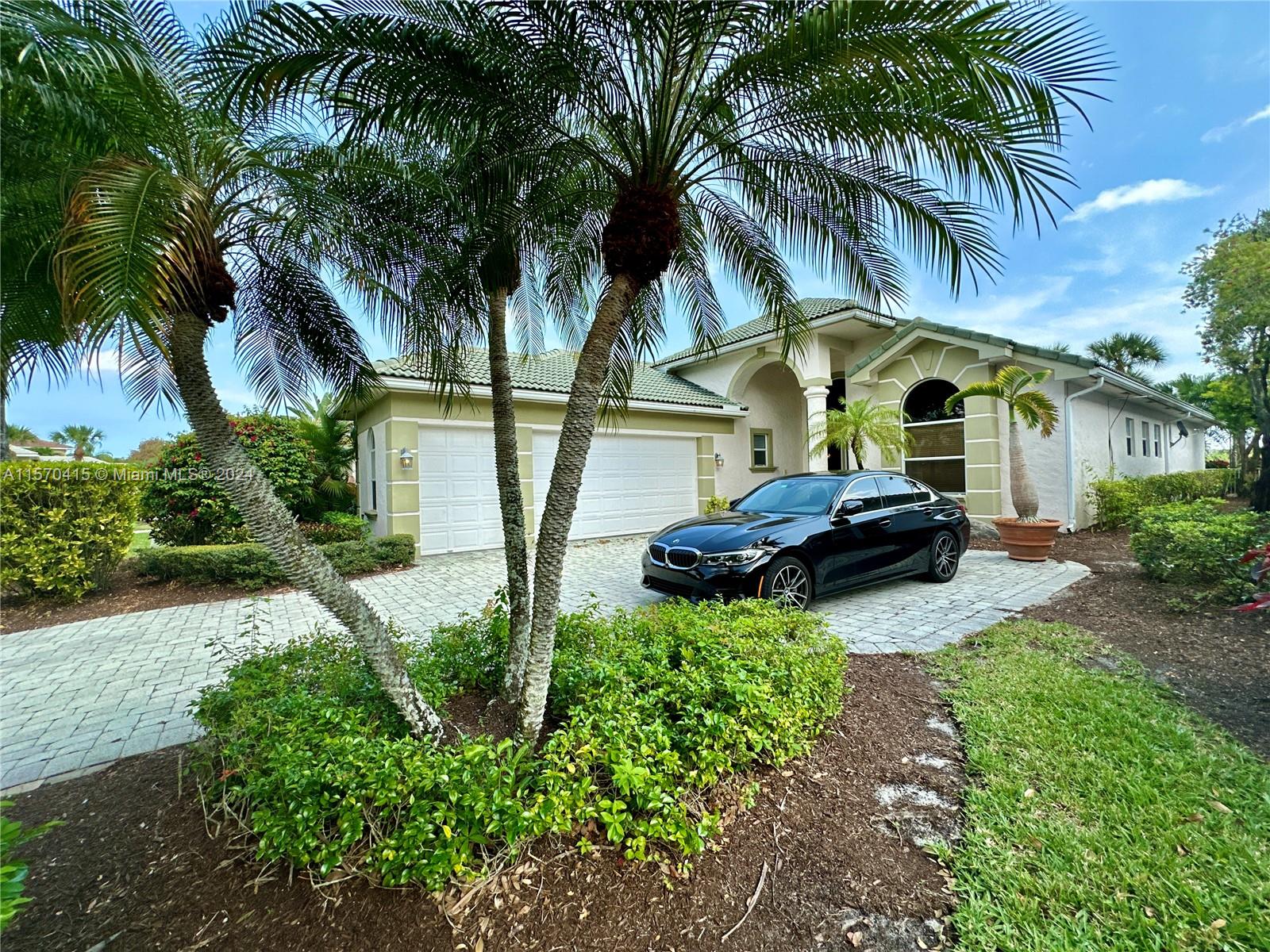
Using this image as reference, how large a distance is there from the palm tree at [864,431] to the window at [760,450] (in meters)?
3.58

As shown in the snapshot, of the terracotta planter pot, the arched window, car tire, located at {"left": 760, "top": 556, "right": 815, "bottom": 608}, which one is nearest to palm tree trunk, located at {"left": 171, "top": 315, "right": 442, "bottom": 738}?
car tire, located at {"left": 760, "top": 556, "right": 815, "bottom": 608}

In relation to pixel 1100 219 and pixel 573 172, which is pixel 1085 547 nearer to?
pixel 1100 219

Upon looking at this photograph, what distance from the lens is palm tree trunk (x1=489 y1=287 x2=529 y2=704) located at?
10.0 ft

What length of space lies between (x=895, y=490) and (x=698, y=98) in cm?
543

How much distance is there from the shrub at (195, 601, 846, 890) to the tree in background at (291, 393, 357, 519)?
324 inches

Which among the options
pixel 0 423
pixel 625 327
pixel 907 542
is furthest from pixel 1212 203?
pixel 0 423

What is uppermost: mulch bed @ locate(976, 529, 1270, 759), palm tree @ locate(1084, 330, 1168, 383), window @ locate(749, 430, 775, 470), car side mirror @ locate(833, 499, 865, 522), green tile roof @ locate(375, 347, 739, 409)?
palm tree @ locate(1084, 330, 1168, 383)

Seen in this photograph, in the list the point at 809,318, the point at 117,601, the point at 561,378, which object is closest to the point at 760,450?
the point at 809,318

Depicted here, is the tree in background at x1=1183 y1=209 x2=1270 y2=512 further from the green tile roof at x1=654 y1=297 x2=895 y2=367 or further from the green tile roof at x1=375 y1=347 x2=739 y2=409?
the green tile roof at x1=375 y1=347 x2=739 y2=409

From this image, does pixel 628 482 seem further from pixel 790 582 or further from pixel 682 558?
→ pixel 790 582

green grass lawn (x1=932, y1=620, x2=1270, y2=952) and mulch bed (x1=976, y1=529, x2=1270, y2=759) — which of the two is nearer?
green grass lawn (x1=932, y1=620, x2=1270, y2=952)

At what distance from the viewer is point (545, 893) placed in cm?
194

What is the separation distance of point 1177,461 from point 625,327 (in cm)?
2585

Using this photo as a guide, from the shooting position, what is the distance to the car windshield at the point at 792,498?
605 cm
